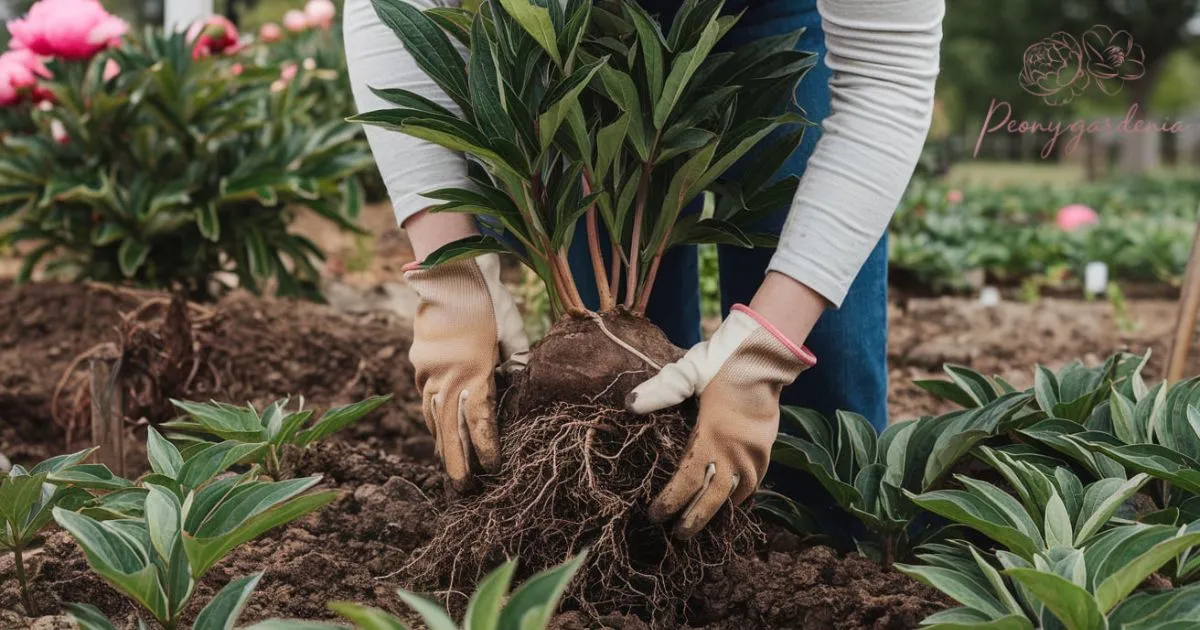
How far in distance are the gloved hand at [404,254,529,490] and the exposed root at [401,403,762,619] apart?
0.05 meters

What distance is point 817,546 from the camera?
1.85 m

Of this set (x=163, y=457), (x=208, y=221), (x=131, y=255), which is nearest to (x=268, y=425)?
(x=163, y=457)

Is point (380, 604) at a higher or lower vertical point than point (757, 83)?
lower

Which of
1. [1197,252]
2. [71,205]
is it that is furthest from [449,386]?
[71,205]

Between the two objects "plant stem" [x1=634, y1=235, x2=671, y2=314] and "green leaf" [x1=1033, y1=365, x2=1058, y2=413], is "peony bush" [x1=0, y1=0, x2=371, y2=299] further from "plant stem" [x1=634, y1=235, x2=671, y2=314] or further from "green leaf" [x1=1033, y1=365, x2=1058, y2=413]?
"green leaf" [x1=1033, y1=365, x2=1058, y2=413]

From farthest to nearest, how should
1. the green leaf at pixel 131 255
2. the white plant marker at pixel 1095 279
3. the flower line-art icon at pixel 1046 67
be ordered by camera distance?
the white plant marker at pixel 1095 279
the green leaf at pixel 131 255
the flower line-art icon at pixel 1046 67

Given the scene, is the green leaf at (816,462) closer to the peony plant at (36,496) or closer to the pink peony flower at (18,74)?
the peony plant at (36,496)

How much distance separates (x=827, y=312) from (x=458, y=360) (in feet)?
2.64

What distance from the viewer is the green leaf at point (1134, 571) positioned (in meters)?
1.25

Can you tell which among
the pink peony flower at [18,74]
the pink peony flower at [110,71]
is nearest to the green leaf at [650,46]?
the pink peony flower at [110,71]

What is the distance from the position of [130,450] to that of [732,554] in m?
1.82

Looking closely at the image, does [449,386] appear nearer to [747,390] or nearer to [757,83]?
[747,390]

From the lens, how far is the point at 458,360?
1740mm

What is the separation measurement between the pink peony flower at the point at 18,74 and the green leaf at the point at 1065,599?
380cm
